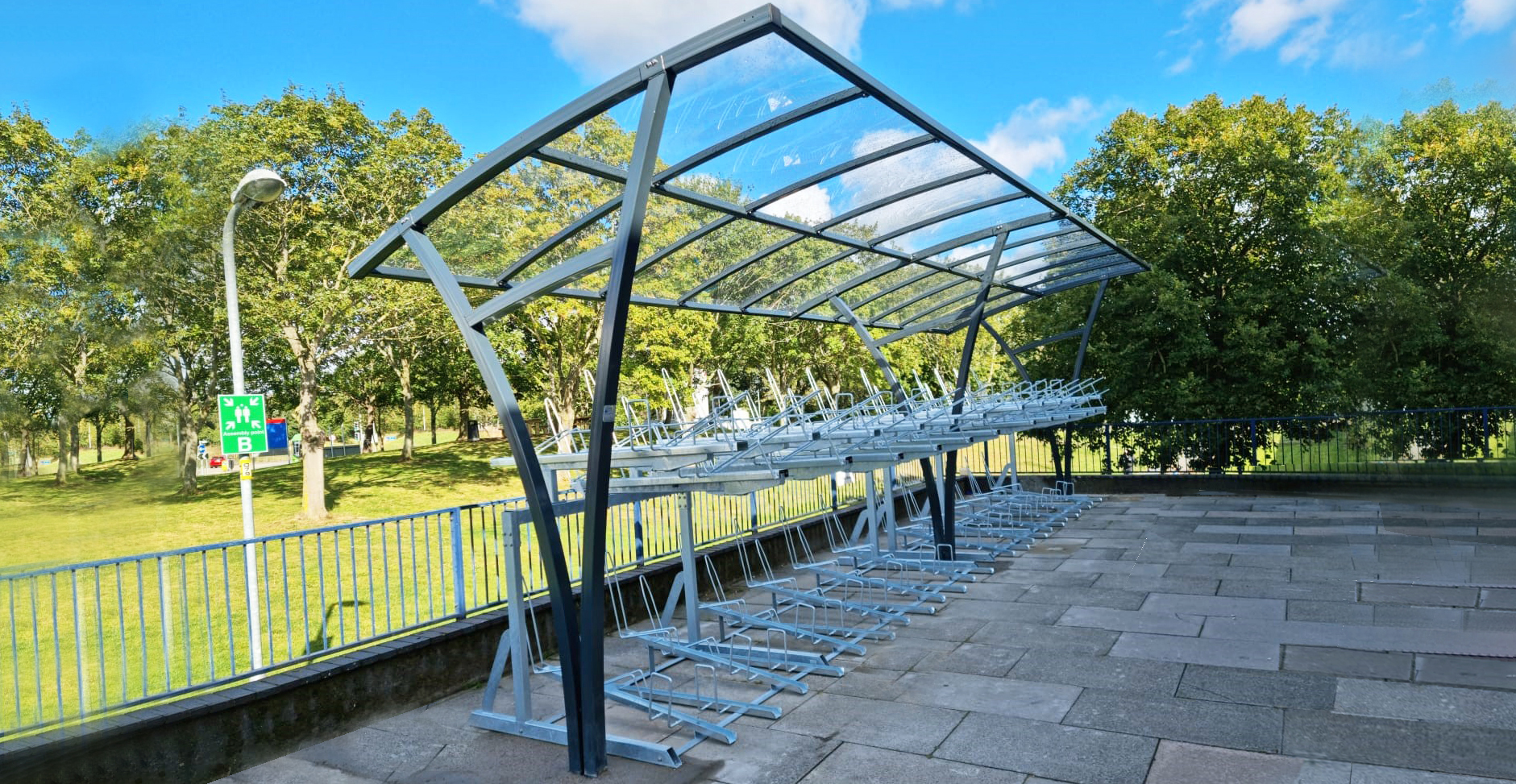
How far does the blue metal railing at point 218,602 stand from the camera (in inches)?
41.0

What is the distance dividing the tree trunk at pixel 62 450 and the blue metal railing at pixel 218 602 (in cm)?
10

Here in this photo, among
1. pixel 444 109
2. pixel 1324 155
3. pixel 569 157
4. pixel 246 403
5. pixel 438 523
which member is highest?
pixel 444 109

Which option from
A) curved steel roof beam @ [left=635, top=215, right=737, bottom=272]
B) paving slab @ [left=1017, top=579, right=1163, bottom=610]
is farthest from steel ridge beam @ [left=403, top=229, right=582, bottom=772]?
paving slab @ [left=1017, top=579, right=1163, bottom=610]

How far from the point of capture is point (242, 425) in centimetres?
926

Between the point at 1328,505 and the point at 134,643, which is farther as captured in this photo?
the point at 1328,505

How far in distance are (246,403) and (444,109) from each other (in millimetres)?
16961

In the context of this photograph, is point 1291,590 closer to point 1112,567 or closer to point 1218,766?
point 1112,567

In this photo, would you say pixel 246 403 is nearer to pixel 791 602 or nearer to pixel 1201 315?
pixel 791 602

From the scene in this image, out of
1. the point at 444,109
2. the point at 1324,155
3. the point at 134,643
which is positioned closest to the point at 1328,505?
the point at 1324,155

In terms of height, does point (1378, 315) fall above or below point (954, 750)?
above

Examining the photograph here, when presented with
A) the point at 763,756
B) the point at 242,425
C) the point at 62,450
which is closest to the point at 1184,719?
the point at 763,756

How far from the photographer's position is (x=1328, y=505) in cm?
1387

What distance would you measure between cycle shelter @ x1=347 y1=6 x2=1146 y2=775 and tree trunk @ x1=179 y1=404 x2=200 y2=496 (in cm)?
339

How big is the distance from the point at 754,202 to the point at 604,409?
2664 millimetres
